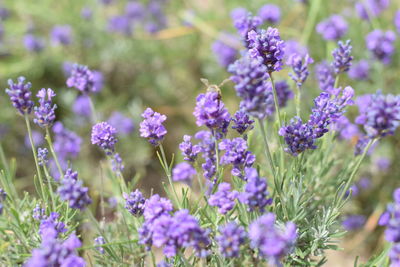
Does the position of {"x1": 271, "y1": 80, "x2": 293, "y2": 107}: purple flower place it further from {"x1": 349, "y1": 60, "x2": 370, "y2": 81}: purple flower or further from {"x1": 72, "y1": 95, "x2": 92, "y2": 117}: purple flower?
{"x1": 72, "y1": 95, "x2": 92, "y2": 117}: purple flower

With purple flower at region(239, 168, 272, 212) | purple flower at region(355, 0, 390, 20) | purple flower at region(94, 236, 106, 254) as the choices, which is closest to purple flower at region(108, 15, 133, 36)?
purple flower at region(355, 0, 390, 20)

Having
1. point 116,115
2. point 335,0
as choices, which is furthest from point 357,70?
point 116,115

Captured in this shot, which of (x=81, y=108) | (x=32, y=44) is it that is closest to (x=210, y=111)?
(x=81, y=108)

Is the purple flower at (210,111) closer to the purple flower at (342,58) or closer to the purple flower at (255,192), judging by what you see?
the purple flower at (255,192)

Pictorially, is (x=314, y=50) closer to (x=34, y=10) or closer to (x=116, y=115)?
(x=116, y=115)

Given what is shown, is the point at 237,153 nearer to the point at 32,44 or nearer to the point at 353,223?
the point at 353,223
